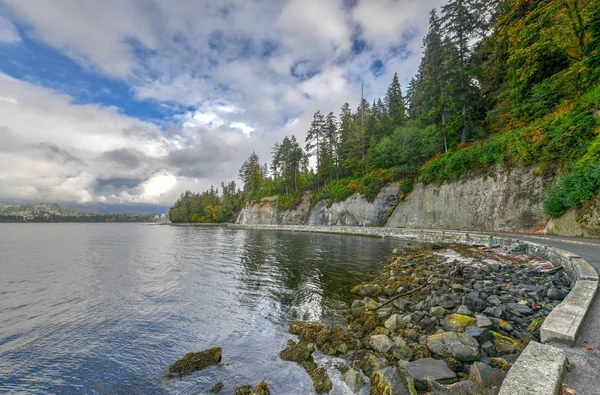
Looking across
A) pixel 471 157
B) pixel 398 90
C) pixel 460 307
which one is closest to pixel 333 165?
pixel 398 90

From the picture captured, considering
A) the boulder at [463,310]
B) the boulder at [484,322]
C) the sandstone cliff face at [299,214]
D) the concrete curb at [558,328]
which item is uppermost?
the sandstone cliff face at [299,214]

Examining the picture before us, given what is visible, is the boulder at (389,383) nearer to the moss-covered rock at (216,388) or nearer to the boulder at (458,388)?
the boulder at (458,388)

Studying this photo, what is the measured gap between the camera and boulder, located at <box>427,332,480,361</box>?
4.62 meters

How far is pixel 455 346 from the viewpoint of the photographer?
4.85m

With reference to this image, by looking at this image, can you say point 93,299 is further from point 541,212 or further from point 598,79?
point 598,79

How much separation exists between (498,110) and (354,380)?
108 feet

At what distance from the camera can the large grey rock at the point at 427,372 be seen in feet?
13.2

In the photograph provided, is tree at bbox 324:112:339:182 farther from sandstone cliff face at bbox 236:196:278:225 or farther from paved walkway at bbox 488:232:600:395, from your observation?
paved walkway at bbox 488:232:600:395

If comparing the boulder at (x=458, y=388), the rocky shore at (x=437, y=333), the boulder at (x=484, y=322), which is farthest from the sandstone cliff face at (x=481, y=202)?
the boulder at (x=458, y=388)

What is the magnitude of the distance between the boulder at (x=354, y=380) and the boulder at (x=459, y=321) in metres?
2.73

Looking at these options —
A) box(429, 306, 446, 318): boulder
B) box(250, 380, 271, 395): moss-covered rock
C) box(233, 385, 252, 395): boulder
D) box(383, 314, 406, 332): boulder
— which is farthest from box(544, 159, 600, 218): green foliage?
box(233, 385, 252, 395): boulder

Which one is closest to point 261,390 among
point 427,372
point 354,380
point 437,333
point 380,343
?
point 354,380

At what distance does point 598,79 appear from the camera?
679 inches

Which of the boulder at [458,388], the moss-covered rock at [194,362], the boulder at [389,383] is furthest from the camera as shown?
the moss-covered rock at [194,362]
